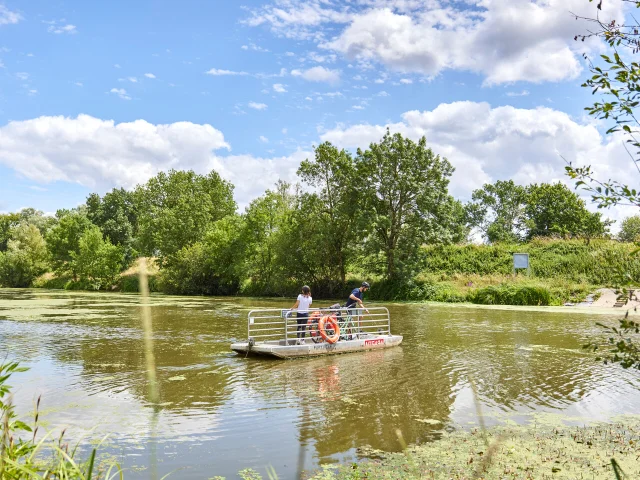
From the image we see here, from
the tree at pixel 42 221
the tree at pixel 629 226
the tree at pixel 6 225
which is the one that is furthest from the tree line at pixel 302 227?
the tree at pixel 6 225

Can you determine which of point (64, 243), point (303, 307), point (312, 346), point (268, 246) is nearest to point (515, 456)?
point (312, 346)

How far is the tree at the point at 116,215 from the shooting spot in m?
74.0

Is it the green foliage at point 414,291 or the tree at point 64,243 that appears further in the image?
the tree at point 64,243

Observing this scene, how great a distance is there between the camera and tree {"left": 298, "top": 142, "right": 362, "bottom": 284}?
40.8m

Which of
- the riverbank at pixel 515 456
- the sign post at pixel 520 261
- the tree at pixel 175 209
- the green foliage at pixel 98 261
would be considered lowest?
the riverbank at pixel 515 456

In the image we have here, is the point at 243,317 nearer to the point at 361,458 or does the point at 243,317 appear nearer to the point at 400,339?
the point at 400,339

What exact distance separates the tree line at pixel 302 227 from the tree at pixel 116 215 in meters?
0.19

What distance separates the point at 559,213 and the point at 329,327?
181 feet

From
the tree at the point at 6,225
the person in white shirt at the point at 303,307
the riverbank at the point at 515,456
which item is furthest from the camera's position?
the tree at the point at 6,225

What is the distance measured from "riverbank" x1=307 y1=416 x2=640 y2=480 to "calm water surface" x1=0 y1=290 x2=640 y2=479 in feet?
1.44

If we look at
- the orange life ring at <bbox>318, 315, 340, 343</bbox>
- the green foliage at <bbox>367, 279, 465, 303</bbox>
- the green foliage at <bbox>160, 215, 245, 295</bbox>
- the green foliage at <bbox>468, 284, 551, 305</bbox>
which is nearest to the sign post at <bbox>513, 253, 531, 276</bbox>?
the green foliage at <bbox>468, 284, 551, 305</bbox>

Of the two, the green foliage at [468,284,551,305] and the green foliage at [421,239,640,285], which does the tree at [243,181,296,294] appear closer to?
the green foliage at [421,239,640,285]

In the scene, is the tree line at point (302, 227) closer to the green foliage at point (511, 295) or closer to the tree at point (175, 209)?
the tree at point (175, 209)

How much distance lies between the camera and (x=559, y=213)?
6131cm
